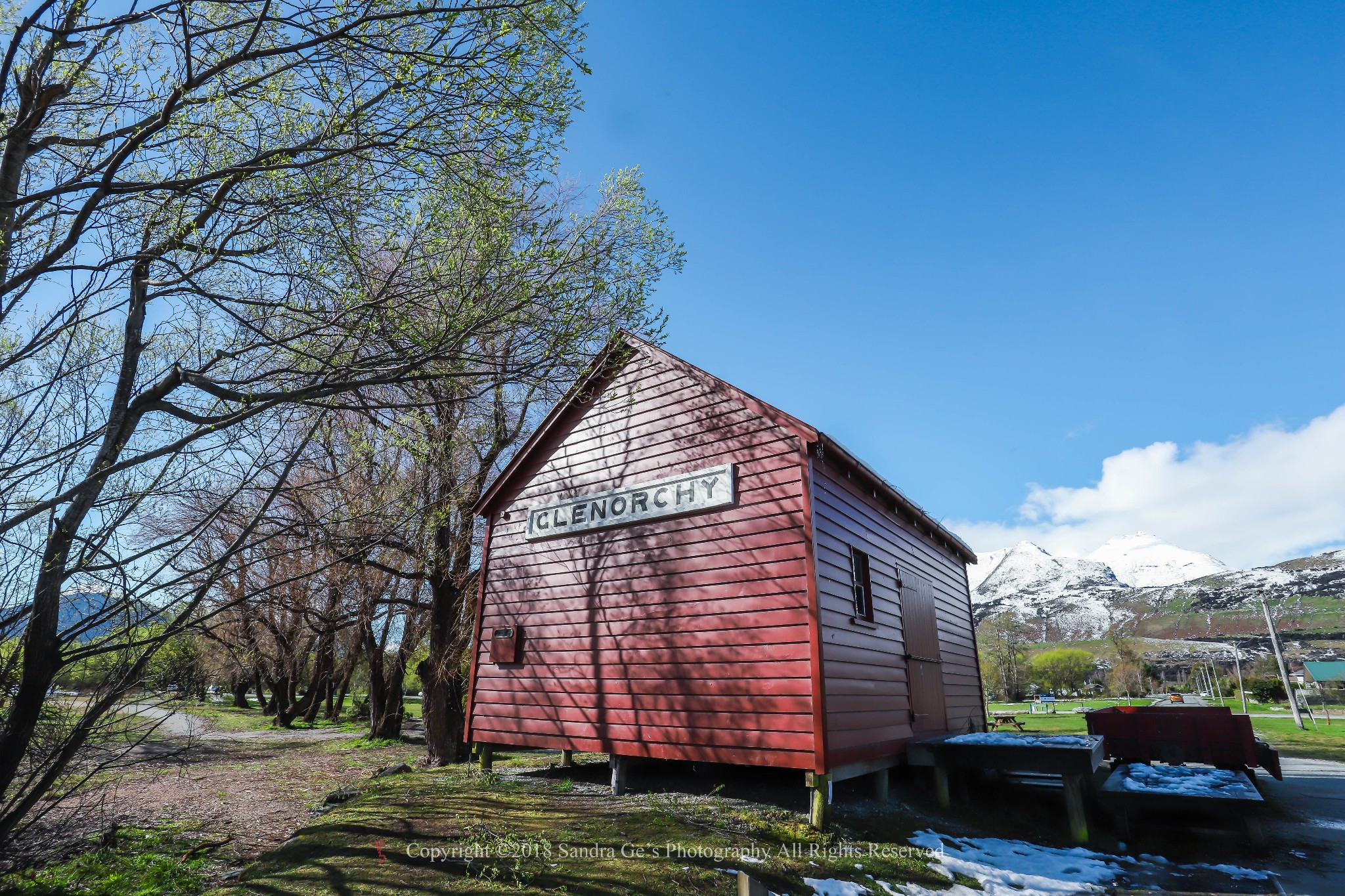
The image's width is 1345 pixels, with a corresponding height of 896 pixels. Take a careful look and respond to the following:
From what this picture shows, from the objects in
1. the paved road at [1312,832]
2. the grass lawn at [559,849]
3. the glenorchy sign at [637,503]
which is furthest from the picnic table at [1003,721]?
the glenorchy sign at [637,503]

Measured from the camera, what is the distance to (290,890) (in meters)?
5.72

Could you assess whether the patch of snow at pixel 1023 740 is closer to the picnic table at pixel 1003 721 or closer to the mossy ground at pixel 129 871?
the mossy ground at pixel 129 871

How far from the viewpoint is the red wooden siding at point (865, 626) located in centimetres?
858

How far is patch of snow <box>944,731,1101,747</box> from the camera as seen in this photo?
9.56 meters

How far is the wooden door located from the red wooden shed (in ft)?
0.19

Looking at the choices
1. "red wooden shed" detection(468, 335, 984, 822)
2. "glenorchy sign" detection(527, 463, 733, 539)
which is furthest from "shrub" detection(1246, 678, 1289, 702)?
"glenorchy sign" detection(527, 463, 733, 539)

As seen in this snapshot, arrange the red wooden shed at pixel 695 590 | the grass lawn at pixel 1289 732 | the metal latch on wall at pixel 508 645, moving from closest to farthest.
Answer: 1. the red wooden shed at pixel 695 590
2. the metal latch on wall at pixel 508 645
3. the grass lawn at pixel 1289 732

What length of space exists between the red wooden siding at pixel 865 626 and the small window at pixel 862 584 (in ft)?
0.43

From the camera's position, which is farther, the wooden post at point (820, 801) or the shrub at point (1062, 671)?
the shrub at point (1062, 671)

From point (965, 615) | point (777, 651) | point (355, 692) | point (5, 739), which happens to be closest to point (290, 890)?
point (5, 739)

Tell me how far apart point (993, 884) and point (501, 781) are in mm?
6658

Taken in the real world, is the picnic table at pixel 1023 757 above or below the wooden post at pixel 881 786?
above

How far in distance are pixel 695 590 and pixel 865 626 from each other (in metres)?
2.58

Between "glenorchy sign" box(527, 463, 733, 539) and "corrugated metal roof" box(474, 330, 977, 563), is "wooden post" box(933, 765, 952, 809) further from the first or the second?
"glenorchy sign" box(527, 463, 733, 539)
